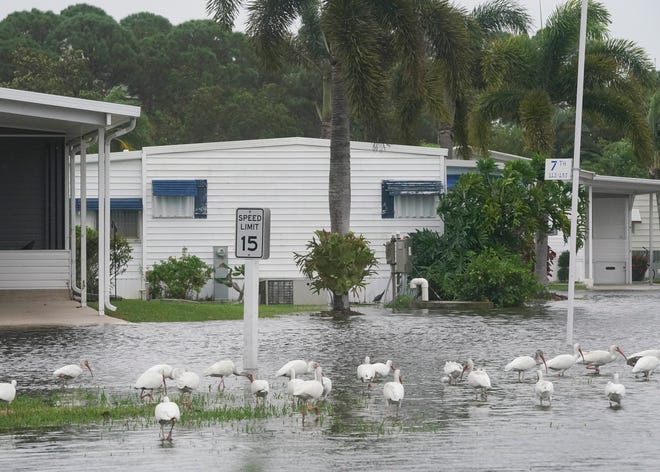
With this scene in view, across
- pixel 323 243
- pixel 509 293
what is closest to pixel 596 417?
pixel 323 243

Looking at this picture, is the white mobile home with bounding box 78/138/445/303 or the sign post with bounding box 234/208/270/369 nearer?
the sign post with bounding box 234/208/270/369

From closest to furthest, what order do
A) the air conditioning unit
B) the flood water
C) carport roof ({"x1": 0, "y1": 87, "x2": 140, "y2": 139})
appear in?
1. the flood water
2. carport roof ({"x1": 0, "y1": 87, "x2": 140, "y2": 139})
3. the air conditioning unit

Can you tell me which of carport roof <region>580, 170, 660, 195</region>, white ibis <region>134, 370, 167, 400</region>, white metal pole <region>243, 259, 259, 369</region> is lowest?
white ibis <region>134, 370, 167, 400</region>

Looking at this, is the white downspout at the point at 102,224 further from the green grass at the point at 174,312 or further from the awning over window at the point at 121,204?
the awning over window at the point at 121,204

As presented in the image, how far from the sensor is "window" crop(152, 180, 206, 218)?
121ft

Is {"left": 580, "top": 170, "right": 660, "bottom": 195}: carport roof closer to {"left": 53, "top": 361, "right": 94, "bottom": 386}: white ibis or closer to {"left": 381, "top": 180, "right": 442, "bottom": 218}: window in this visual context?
{"left": 381, "top": 180, "right": 442, "bottom": 218}: window

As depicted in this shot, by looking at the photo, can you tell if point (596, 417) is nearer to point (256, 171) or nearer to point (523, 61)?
point (256, 171)

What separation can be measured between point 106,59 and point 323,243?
171 ft

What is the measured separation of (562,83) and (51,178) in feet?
58.5

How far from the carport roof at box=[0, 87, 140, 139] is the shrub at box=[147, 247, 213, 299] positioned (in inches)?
359

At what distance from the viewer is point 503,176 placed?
117ft

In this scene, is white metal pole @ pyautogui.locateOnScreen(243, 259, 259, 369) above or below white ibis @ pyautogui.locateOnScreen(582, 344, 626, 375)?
above

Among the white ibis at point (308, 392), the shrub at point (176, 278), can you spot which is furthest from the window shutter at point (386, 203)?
the white ibis at point (308, 392)

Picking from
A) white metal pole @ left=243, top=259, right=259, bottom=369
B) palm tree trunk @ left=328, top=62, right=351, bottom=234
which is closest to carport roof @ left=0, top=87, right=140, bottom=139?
palm tree trunk @ left=328, top=62, right=351, bottom=234
